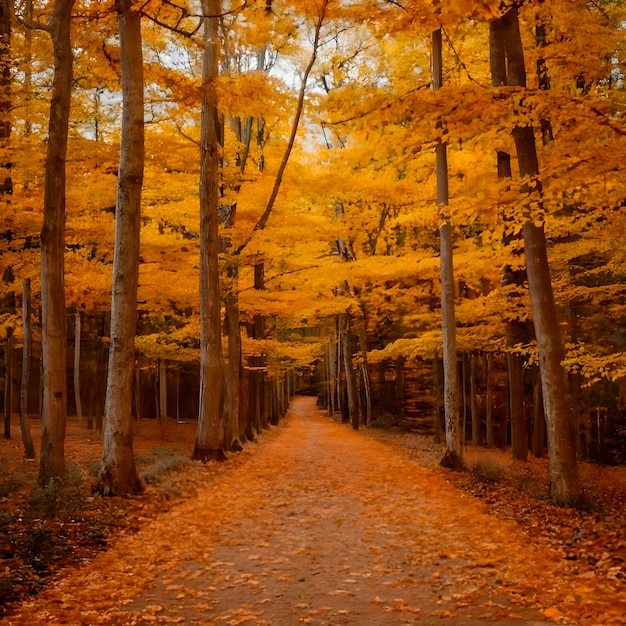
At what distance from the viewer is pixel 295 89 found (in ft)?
46.6

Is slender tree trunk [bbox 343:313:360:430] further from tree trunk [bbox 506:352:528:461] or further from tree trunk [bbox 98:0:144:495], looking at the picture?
tree trunk [bbox 98:0:144:495]

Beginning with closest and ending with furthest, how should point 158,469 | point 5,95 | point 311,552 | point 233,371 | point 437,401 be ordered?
point 311,552
point 158,469
point 5,95
point 233,371
point 437,401

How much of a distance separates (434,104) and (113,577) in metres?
6.26

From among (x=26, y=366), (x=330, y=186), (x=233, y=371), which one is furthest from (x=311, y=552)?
(x=330, y=186)

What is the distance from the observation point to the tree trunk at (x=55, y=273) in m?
8.12

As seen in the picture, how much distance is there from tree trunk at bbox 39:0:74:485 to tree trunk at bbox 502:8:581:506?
21.4 ft

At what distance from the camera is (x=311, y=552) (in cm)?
584

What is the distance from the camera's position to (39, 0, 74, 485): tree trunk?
812 centimetres

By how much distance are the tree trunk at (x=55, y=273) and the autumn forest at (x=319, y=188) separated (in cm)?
3

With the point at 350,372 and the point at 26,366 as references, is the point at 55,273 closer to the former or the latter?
the point at 26,366

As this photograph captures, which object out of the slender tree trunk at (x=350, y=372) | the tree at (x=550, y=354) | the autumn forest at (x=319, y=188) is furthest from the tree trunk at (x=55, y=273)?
the slender tree trunk at (x=350, y=372)

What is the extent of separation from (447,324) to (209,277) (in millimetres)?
5349

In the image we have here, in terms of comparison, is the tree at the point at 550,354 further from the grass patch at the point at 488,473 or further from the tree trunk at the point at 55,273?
the tree trunk at the point at 55,273

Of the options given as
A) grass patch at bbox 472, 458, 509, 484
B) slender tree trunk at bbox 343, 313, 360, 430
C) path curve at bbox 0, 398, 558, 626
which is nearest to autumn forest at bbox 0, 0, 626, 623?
slender tree trunk at bbox 343, 313, 360, 430
